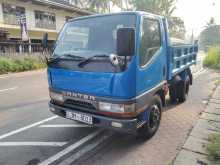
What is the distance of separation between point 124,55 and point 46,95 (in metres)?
5.41

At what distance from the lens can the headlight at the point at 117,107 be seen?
10.8 ft

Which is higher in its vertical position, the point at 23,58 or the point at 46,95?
the point at 23,58

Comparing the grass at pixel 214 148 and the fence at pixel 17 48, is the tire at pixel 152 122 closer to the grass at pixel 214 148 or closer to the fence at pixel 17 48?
the grass at pixel 214 148

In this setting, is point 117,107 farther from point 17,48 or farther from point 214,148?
point 17,48

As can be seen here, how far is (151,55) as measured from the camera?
12.7 ft

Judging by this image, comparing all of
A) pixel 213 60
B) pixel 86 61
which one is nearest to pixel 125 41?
pixel 86 61

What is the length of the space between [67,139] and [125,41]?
224cm

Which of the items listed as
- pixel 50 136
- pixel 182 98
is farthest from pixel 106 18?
pixel 182 98

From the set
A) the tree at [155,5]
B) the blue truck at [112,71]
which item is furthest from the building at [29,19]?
the tree at [155,5]

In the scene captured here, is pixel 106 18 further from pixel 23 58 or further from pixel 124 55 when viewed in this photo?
pixel 23 58

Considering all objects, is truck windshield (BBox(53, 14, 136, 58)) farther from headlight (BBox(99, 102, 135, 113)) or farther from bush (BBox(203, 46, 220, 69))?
bush (BBox(203, 46, 220, 69))

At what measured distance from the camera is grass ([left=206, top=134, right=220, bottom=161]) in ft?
11.4

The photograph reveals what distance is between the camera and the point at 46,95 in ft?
25.8

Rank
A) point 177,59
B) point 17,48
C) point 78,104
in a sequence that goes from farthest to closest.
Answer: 1. point 17,48
2. point 177,59
3. point 78,104
